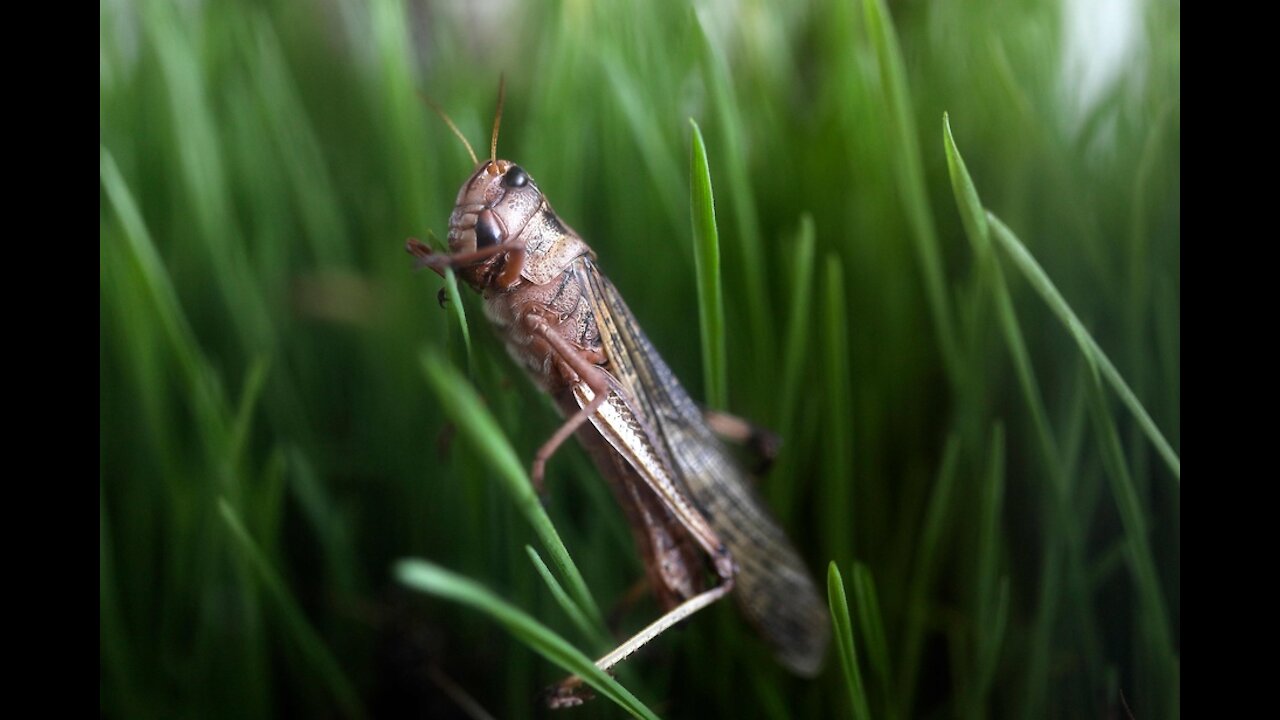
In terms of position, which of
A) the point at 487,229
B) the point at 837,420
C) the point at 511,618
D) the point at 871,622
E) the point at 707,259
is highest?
the point at 487,229

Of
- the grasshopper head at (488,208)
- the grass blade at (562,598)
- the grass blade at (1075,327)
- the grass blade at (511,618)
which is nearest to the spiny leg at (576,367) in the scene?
the grasshopper head at (488,208)

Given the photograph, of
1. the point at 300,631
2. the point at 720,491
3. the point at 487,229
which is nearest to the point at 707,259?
the point at 487,229

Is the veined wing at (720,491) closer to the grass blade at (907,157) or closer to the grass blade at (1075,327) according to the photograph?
the grass blade at (907,157)

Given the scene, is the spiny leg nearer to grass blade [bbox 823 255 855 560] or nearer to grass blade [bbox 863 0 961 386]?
grass blade [bbox 823 255 855 560]

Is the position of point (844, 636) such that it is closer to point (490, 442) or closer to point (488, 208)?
point (490, 442)

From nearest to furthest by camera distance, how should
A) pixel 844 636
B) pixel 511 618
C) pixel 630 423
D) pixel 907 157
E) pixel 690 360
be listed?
1. pixel 511 618
2. pixel 844 636
3. pixel 907 157
4. pixel 630 423
5. pixel 690 360
